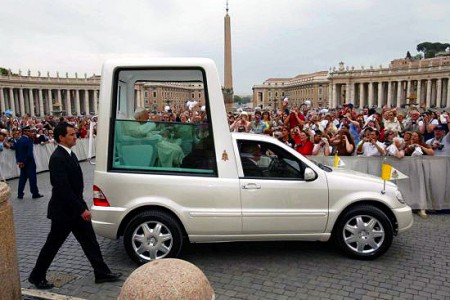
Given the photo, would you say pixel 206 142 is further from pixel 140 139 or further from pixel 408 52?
pixel 408 52

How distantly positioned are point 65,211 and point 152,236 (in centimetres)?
124

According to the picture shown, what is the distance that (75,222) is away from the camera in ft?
15.3

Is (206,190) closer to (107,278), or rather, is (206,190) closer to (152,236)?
(152,236)

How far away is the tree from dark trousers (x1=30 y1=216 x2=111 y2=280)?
151m

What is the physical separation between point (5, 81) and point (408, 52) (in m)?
131

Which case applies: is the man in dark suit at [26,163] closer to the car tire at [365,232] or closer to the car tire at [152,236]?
the car tire at [152,236]

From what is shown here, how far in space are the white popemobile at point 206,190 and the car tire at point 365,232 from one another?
14mm

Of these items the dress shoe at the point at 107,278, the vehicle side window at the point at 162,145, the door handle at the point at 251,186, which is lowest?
the dress shoe at the point at 107,278

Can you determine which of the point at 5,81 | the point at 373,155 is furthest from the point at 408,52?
the point at 373,155

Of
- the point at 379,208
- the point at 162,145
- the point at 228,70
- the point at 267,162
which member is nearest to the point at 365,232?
the point at 379,208

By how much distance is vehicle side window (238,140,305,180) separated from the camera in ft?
17.7

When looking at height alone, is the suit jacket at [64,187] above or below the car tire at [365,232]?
above

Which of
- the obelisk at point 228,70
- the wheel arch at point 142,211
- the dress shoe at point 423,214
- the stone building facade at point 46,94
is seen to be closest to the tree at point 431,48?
the stone building facade at point 46,94

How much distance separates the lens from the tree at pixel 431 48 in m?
135
